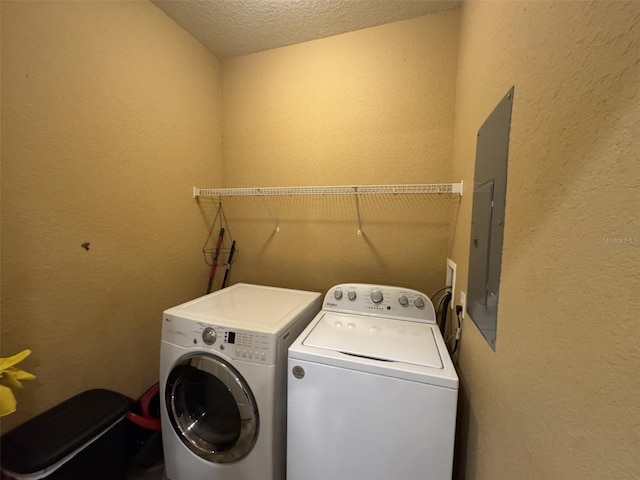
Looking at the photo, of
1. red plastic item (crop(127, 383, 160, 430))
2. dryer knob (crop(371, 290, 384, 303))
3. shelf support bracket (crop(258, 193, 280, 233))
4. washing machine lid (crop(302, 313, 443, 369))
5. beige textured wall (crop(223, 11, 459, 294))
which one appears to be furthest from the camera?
shelf support bracket (crop(258, 193, 280, 233))

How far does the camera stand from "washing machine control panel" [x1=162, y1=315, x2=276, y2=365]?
107cm

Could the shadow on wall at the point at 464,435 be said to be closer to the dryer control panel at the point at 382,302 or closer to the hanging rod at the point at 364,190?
the dryer control panel at the point at 382,302

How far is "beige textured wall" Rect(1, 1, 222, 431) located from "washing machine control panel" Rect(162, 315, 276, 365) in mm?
477

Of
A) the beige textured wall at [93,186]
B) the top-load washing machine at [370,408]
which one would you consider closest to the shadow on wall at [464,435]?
the top-load washing machine at [370,408]

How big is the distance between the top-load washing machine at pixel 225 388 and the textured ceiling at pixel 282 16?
187 cm

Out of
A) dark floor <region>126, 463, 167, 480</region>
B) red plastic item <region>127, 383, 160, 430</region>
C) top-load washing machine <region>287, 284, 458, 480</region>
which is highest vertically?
top-load washing machine <region>287, 284, 458, 480</region>

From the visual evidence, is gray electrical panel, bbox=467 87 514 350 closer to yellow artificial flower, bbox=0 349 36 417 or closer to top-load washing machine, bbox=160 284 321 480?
top-load washing machine, bbox=160 284 321 480

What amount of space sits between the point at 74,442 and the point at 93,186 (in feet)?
3.85

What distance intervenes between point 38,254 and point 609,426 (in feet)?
6.07

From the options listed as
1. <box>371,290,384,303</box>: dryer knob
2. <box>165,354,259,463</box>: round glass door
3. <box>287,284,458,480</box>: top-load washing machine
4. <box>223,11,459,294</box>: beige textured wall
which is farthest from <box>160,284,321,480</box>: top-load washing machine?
<box>223,11,459,294</box>: beige textured wall

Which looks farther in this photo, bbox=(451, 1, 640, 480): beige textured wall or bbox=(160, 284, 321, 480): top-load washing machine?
bbox=(160, 284, 321, 480): top-load washing machine

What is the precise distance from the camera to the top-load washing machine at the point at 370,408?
33.4 inches

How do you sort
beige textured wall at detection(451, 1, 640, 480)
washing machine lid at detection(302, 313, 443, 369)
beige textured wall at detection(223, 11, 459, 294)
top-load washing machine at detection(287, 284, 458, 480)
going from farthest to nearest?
beige textured wall at detection(223, 11, 459, 294) < washing machine lid at detection(302, 313, 443, 369) < top-load washing machine at detection(287, 284, 458, 480) < beige textured wall at detection(451, 1, 640, 480)

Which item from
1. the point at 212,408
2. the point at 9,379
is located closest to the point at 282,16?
the point at 9,379
